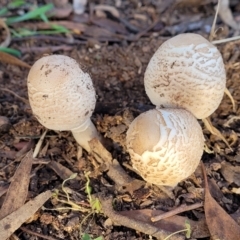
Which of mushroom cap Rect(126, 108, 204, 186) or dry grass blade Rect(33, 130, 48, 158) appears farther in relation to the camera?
dry grass blade Rect(33, 130, 48, 158)

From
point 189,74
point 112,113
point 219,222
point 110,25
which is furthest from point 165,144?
point 110,25

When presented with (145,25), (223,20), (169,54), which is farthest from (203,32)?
(169,54)

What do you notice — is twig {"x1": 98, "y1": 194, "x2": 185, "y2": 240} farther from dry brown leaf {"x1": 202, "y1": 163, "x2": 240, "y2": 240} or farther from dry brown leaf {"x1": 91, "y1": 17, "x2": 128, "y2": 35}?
dry brown leaf {"x1": 91, "y1": 17, "x2": 128, "y2": 35}

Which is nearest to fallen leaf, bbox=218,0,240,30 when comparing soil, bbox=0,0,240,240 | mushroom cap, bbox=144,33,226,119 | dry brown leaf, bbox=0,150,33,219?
soil, bbox=0,0,240,240

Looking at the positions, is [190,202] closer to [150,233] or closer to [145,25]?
[150,233]

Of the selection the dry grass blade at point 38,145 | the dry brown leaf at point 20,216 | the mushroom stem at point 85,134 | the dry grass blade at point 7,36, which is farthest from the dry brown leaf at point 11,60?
the dry brown leaf at point 20,216

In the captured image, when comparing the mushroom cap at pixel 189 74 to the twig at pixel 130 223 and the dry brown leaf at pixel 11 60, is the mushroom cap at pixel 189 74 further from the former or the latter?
the dry brown leaf at pixel 11 60
